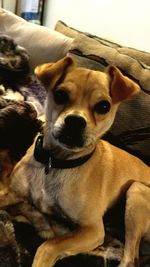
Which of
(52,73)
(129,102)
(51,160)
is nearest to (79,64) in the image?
(129,102)

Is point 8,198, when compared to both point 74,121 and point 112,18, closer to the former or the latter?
point 74,121

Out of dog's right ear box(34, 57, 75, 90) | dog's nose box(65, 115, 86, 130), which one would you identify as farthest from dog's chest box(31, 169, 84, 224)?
dog's right ear box(34, 57, 75, 90)

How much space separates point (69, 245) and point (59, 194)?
0.67 ft

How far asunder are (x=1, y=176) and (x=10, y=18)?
4.68ft

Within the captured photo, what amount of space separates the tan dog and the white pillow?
2.95 ft

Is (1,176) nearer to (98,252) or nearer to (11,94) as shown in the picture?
(98,252)

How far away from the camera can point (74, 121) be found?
1.40 metres

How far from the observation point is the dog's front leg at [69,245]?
1.34 meters

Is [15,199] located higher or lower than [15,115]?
lower

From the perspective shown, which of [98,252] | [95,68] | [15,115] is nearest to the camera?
[98,252]

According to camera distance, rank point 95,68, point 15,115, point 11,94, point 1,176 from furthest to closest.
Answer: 1. point 11,94
2. point 95,68
3. point 15,115
4. point 1,176

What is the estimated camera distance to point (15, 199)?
161 centimetres

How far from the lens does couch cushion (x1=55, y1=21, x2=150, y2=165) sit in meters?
1.86

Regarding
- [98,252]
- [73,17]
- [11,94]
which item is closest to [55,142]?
[98,252]
